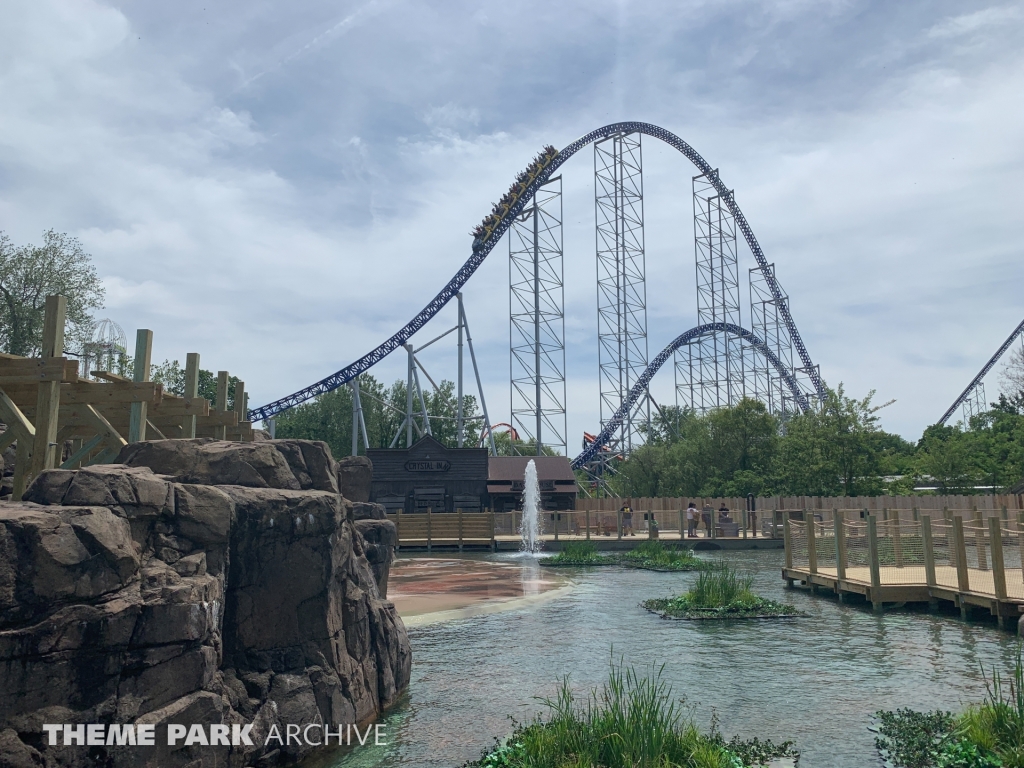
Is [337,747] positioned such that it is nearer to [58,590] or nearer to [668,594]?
[58,590]

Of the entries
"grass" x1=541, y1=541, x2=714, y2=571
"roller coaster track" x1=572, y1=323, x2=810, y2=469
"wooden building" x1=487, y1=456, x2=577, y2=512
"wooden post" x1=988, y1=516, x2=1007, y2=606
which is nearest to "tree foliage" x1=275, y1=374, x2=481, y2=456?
"roller coaster track" x1=572, y1=323, x2=810, y2=469

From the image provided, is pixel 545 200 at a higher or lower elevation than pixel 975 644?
higher

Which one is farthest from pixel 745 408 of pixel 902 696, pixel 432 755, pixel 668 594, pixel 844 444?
pixel 432 755

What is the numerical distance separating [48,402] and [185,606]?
4.80 m

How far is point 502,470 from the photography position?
39062 millimetres

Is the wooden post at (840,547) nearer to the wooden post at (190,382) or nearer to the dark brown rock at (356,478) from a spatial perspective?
the dark brown rock at (356,478)

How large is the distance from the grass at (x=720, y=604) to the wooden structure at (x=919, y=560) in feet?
6.57

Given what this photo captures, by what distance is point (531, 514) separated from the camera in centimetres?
3050

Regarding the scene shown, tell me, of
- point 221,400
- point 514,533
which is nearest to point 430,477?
point 514,533

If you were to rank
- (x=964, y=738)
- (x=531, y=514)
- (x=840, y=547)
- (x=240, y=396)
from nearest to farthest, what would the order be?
1. (x=964, y=738)
2. (x=840, y=547)
3. (x=240, y=396)
4. (x=531, y=514)

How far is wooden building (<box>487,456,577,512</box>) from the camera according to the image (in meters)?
37.5

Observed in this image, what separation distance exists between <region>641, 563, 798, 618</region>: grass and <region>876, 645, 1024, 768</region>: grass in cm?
634

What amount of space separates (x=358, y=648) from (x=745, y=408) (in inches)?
1590

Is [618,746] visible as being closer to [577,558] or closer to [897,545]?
[897,545]
